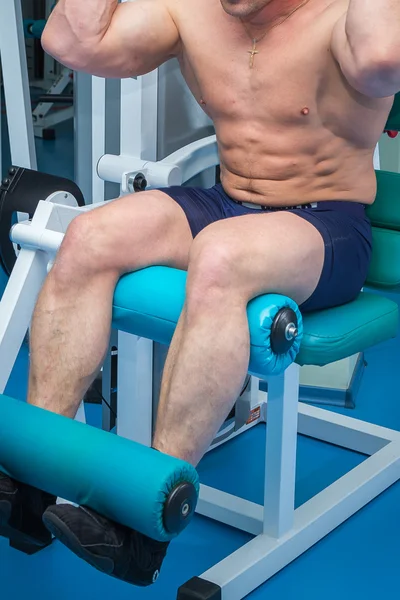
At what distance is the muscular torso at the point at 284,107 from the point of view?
180cm

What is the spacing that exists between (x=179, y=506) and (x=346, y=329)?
49 centimetres

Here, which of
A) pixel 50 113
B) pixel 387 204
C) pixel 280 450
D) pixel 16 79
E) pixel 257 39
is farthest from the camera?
pixel 50 113

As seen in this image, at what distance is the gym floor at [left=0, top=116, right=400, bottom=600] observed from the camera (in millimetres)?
1947

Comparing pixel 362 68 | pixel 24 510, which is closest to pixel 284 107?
pixel 362 68

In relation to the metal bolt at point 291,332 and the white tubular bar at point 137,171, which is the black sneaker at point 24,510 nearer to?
the metal bolt at point 291,332

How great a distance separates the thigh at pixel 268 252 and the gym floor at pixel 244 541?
0.65 m

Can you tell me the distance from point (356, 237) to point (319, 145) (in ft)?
0.63

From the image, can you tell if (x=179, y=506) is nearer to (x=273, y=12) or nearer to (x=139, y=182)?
(x=139, y=182)

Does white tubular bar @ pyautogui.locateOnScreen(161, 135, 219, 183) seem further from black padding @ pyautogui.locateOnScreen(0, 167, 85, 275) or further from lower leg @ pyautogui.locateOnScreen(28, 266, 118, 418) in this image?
lower leg @ pyautogui.locateOnScreen(28, 266, 118, 418)

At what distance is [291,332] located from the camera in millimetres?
1536

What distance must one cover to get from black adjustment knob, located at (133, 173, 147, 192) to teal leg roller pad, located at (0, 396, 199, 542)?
2.16 feet

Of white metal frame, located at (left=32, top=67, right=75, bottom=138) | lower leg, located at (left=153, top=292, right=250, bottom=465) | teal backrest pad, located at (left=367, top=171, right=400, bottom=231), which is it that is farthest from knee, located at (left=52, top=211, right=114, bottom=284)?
white metal frame, located at (left=32, top=67, right=75, bottom=138)

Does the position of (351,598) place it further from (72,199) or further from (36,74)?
(36,74)

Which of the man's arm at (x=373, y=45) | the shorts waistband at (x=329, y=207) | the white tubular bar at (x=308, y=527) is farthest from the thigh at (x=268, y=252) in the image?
the white tubular bar at (x=308, y=527)
